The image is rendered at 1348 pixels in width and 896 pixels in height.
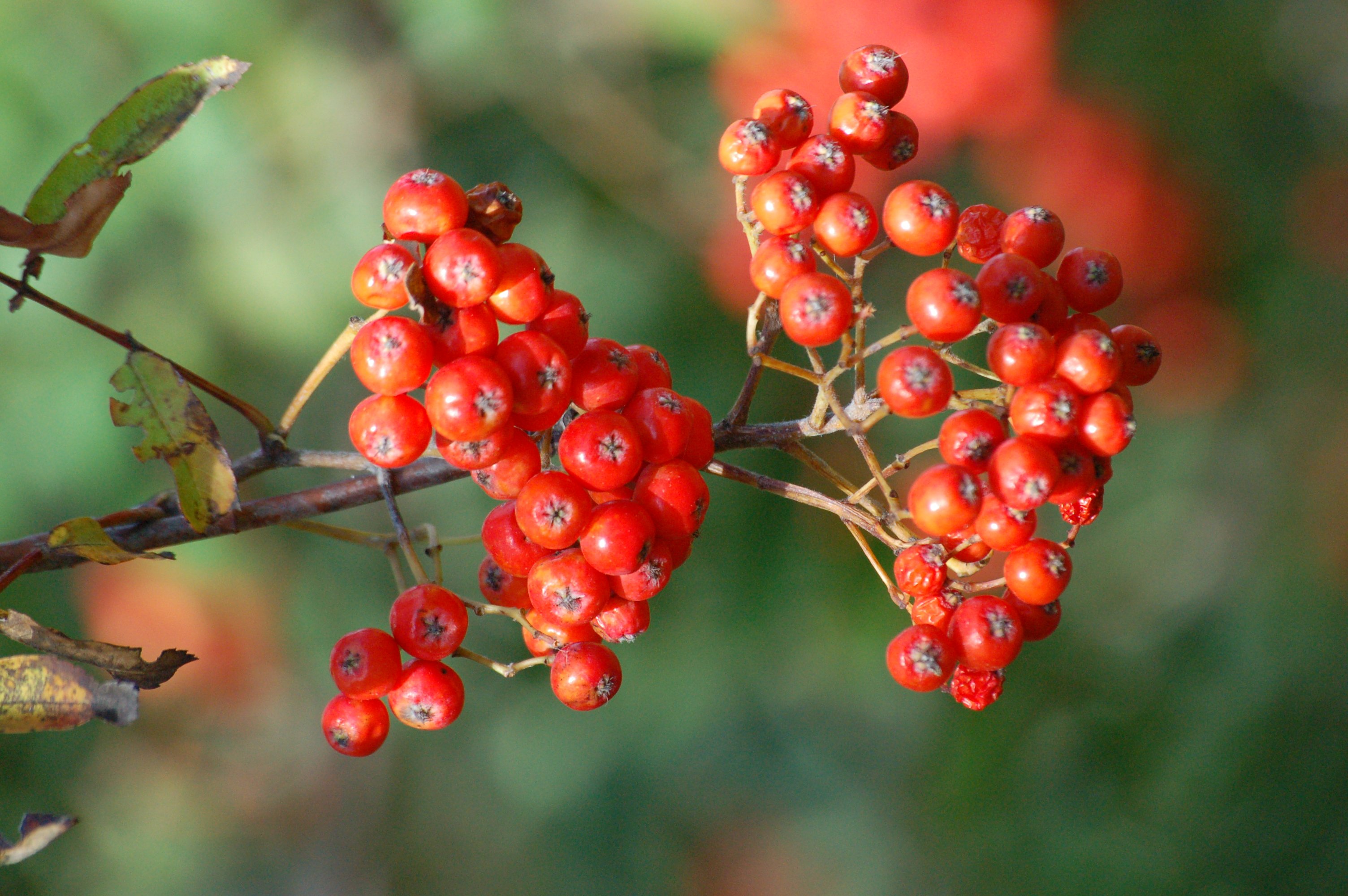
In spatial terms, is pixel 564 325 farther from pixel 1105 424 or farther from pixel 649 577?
pixel 1105 424

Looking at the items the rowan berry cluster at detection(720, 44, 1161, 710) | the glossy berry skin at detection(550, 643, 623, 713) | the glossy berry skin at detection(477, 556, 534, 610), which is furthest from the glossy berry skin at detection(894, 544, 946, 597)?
the glossy berry skin at detection(477, 556, 534, 610)

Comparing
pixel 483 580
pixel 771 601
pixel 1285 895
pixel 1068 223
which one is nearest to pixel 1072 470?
pixel 483 580

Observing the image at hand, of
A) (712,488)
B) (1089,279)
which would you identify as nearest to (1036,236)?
(1089,279)

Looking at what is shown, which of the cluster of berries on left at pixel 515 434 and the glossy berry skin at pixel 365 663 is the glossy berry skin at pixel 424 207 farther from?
the glossy berry skin at pixel 365 663

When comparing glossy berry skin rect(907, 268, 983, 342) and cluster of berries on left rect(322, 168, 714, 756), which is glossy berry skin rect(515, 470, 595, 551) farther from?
glossy berry skin rect(907, 268, 983, 342)

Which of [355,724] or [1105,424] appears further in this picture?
[355,724]

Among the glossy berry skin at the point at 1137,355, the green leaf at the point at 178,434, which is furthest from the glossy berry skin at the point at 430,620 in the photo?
the glossy berry skin at the point at 1137,355
